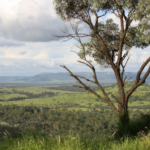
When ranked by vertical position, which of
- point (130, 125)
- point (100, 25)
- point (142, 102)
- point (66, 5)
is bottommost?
point (142, 102)

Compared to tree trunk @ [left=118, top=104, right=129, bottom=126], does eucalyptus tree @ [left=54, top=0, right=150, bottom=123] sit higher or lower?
higher

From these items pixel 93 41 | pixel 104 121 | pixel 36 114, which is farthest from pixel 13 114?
pixel 93 41

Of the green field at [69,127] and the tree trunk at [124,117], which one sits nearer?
the green field at [69,127]

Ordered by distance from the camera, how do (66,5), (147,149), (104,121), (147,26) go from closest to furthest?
(147,149)
(147,26)
(66,5)
(104,121)

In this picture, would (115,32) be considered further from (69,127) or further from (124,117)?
(69,127)

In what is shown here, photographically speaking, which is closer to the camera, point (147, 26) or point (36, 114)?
point (147, 26)

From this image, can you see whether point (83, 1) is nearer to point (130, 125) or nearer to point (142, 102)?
point (130, 125)

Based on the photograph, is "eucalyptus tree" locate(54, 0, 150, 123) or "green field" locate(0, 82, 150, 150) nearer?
"green field" locate(0, 82, 150, 150)

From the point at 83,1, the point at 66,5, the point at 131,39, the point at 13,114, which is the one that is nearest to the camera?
the point at 83,1

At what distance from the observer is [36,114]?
125625 mm

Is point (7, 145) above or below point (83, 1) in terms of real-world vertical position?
below

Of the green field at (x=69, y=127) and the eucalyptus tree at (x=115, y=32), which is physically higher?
the eucalyptus tree at (x=115, y=32)

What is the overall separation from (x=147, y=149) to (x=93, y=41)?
31.1 ft

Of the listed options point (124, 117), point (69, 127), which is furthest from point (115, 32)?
point (69, 127)
